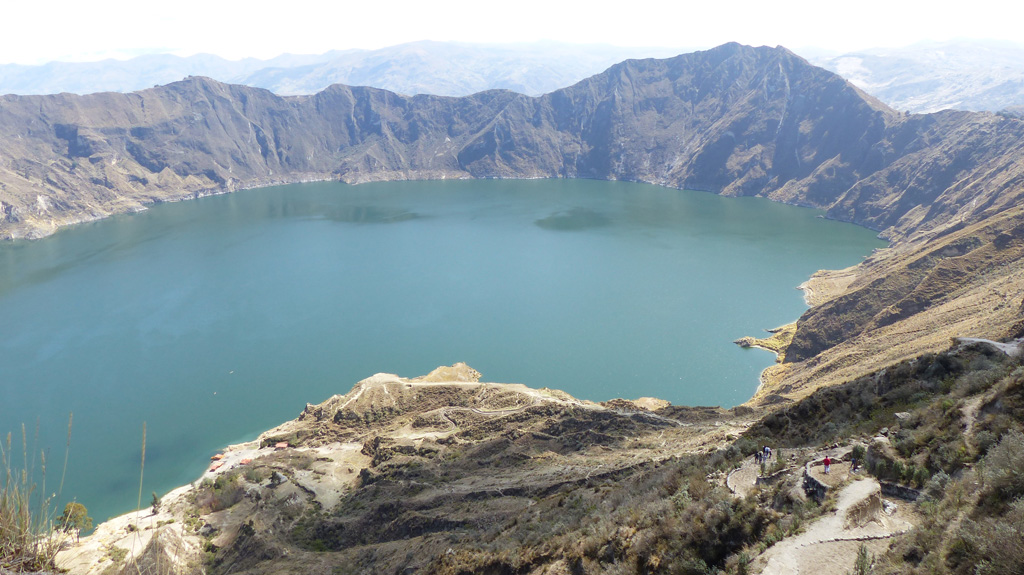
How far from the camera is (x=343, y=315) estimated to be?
93.0m

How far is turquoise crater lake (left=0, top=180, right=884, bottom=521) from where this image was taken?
64875mm

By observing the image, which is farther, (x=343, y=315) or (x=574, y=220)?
(x=574, y=220)

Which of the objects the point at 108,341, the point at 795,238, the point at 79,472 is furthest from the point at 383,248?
the point at 795,238

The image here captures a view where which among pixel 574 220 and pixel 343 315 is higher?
pixel 574 220

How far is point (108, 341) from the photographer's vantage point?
84.3 m

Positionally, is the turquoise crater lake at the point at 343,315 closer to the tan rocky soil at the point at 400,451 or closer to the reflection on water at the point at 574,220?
the reflection on water at the point at 574,220

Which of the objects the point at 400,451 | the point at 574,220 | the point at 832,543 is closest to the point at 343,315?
the point at 400,451

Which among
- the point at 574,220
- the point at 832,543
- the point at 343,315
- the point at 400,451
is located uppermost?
the point at 832,543

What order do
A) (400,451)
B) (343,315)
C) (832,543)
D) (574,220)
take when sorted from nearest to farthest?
(832,543)
(400,451)
(343,315)
(574,220)

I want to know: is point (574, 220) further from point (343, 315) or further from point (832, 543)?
point (832, 543)

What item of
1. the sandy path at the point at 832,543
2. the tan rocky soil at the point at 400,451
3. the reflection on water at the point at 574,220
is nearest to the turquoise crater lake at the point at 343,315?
the reflection on water at the point at 574,220

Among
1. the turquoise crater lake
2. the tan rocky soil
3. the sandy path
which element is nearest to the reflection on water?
the turquoise crater lake

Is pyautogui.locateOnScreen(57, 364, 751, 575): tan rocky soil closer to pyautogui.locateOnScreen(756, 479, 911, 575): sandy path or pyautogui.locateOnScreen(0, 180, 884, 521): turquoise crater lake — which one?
pyautogui.locateOnScreen(0, 180, 884, 521): turquoise crater lake

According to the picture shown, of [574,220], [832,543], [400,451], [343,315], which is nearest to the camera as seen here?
[832,543]
